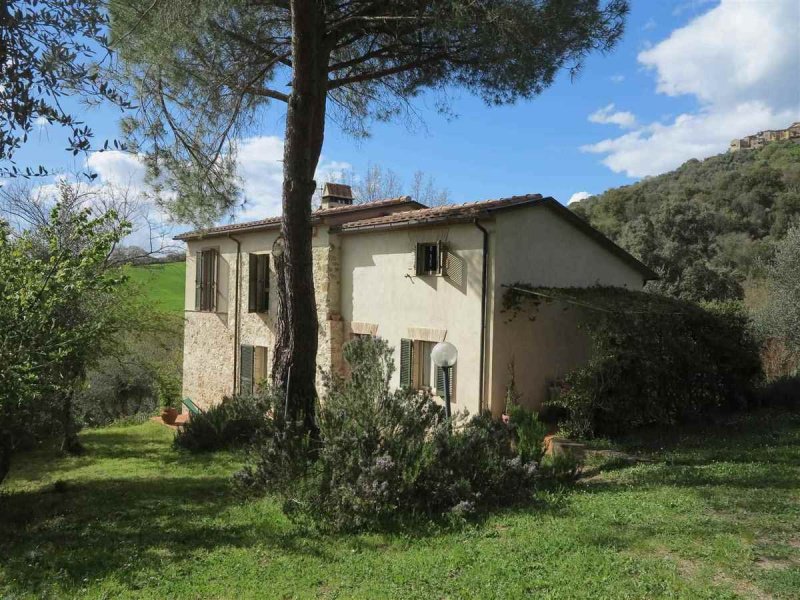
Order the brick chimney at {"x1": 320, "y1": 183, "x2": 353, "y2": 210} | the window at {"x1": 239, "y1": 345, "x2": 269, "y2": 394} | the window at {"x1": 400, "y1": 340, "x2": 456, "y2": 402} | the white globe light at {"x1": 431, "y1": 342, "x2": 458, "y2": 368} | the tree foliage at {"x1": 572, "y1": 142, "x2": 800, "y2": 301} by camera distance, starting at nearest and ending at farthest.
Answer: the white globe light at {"x1": 431, "y1": 342, "x2": 458, "y2": 368} < the window at {"x1": 400, "y1": 340, "x2": 456, "y2": 402} < the window at {"x1": 239, "y1": 345, "x2": 269, "y2": 394} < the brick chimney at {"x1": 320, "y1": 183, "x2": 353, "y2": 210} < the tree foliage at {"x1": 572, "y1": 142, "x2": 800, "y2": 301}

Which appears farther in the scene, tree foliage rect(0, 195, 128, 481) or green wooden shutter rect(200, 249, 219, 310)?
green wooden shutter rect(200, 249, 219, 310)

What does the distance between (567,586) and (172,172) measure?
32.6 ft

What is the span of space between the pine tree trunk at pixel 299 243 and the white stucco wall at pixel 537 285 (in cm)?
392

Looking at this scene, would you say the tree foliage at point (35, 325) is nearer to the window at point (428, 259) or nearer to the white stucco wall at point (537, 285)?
the window at point (428, 259)

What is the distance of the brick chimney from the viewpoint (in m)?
19.0

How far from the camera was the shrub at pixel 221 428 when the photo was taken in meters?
12.5

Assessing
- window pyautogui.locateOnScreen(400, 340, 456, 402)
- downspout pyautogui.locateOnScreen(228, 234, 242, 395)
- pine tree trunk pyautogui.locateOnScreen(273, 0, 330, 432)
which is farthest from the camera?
downspout pyautogui.locateOnScreen(228, 234, 242, 395)

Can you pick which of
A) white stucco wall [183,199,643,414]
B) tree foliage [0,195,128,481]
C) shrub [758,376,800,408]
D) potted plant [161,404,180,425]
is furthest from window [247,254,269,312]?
shrub [758,376,800,408]

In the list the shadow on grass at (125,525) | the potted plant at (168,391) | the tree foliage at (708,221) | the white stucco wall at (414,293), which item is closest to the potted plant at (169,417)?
the potted plant at (168,391)

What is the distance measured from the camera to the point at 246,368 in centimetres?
1797

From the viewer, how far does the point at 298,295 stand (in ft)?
30.4

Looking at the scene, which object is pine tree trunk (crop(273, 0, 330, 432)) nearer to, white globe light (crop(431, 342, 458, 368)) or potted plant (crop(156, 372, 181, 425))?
white globe light (crop(431, 342, 458, 368))

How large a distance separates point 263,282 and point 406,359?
616 cm

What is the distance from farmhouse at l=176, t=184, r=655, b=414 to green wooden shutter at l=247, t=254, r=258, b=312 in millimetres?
30
